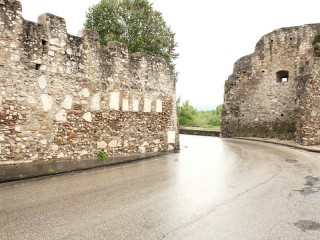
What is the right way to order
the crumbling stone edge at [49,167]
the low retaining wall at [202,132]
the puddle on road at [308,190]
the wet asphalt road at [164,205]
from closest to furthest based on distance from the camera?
the wet asphalt road at [164,205], the puddle on road at [308,190], the crumbling stone edge at [49,167], the low retaining wall at [202,132]

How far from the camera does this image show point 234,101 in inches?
984

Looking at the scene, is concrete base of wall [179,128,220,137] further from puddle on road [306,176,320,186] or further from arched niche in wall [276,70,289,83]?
puddle on road [306,176,320,186]

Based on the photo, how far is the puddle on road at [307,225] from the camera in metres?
4.48

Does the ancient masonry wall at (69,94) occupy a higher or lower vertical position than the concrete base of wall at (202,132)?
higher

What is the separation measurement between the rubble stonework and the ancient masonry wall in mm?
12424

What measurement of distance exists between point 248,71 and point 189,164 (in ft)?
53.5

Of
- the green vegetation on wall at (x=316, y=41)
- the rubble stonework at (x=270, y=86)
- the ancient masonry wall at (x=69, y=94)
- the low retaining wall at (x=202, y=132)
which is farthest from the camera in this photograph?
the low retaining wall at (x=202, y=132)

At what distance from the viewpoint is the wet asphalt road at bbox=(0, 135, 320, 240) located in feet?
13.8

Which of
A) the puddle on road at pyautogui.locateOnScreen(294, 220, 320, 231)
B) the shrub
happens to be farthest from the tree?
the puddle on road at pyautogui.locateOnScreen(294, 220, 320, 231)

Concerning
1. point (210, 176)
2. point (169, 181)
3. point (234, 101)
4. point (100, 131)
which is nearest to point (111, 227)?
point (169, 181)

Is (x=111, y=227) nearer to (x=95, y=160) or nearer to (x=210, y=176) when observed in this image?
(x=210, y=176)

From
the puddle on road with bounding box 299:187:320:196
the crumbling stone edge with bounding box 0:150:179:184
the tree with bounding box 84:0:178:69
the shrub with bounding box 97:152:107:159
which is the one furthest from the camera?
the tree with bounding box 84:0:178:69

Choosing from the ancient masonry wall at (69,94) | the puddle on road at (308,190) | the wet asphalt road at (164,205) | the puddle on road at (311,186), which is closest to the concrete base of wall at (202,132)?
the ancient masonry wall at (69,94)

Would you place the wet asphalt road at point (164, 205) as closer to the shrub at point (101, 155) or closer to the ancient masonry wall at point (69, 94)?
the shrub at point (101, 155)
